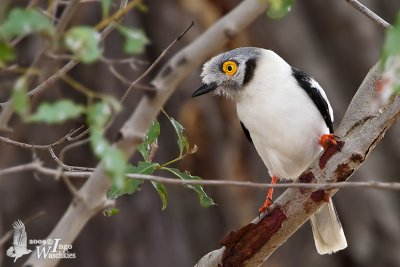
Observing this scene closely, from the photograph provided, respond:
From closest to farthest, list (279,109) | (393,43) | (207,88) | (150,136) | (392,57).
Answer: (393,43)
(392,57)
(150,136)
(279,109)
(207,88)

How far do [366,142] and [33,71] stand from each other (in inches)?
60.4

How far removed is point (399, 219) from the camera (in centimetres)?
716

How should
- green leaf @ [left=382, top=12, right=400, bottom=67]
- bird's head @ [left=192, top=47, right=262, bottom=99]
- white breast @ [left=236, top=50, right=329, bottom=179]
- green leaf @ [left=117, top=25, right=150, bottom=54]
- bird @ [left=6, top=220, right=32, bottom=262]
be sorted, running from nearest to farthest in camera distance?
1. green leaf @ [left=382, top=12, right=400, bottom=67]
2. green leaf @ [left=117, top=25, right=150, bottom=54]
3. bird @ [left=6, top=220, right=32, bottom=262]
4. white breast @ [left=236, top=50, right=329, bottom=179]
5. bird's head @ [left=192, top=47, right=262, bottom=99]

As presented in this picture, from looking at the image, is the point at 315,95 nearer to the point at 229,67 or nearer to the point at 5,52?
the point at 229,67

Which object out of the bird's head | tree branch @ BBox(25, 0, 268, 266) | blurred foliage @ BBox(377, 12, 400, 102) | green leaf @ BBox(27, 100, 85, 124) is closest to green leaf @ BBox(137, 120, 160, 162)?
the bird's head

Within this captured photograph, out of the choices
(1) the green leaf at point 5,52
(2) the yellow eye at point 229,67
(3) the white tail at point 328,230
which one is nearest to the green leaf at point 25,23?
(1) the green leaf at point 5,52

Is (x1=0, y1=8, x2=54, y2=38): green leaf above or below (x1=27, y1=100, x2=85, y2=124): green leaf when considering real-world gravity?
above

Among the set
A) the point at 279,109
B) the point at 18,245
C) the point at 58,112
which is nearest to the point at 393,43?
the point at 58,112

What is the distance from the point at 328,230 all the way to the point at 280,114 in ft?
1.88

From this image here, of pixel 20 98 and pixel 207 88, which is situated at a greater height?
pixel 20 98

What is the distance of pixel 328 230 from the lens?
3.29 meters

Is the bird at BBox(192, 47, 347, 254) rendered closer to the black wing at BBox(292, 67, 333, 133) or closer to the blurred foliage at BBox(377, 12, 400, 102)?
the black wing at BBox(292, 67, 333, 133)

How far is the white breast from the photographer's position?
311 centimetres

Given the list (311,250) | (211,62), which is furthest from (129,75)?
(211,62)
